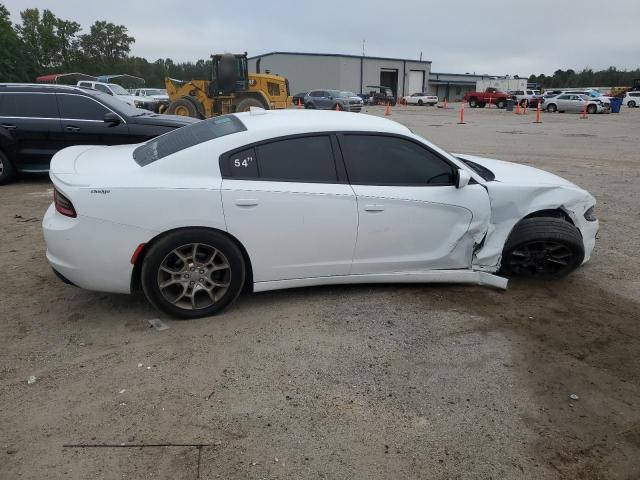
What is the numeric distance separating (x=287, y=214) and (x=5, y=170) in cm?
696

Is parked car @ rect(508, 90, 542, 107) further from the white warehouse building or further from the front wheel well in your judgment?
the front wheel well

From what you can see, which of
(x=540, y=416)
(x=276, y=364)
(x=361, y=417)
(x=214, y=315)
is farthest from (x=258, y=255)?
(x=540, y=416)

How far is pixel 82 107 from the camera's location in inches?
341

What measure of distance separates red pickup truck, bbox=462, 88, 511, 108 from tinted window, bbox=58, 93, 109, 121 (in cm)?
4605

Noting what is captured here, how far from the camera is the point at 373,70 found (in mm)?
72188

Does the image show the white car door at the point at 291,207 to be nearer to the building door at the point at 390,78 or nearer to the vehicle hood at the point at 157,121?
the vehicle hood at the point at 157,121

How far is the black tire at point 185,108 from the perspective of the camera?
62.1 feet

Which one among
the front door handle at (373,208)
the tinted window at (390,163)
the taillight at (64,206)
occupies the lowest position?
the front door handle at (373,208)

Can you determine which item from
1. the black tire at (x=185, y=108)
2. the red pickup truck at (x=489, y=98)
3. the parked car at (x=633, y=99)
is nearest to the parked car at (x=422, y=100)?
the red pickup truck at (x=489, y=98)

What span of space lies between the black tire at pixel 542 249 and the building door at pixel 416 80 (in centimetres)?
7531

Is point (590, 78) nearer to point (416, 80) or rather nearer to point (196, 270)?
point (416, 80)

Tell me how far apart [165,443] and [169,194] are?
5.65 feet

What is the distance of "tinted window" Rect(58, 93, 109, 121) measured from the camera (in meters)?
8.66

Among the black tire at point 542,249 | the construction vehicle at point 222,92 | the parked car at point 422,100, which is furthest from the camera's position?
the parked car at point 422,100
